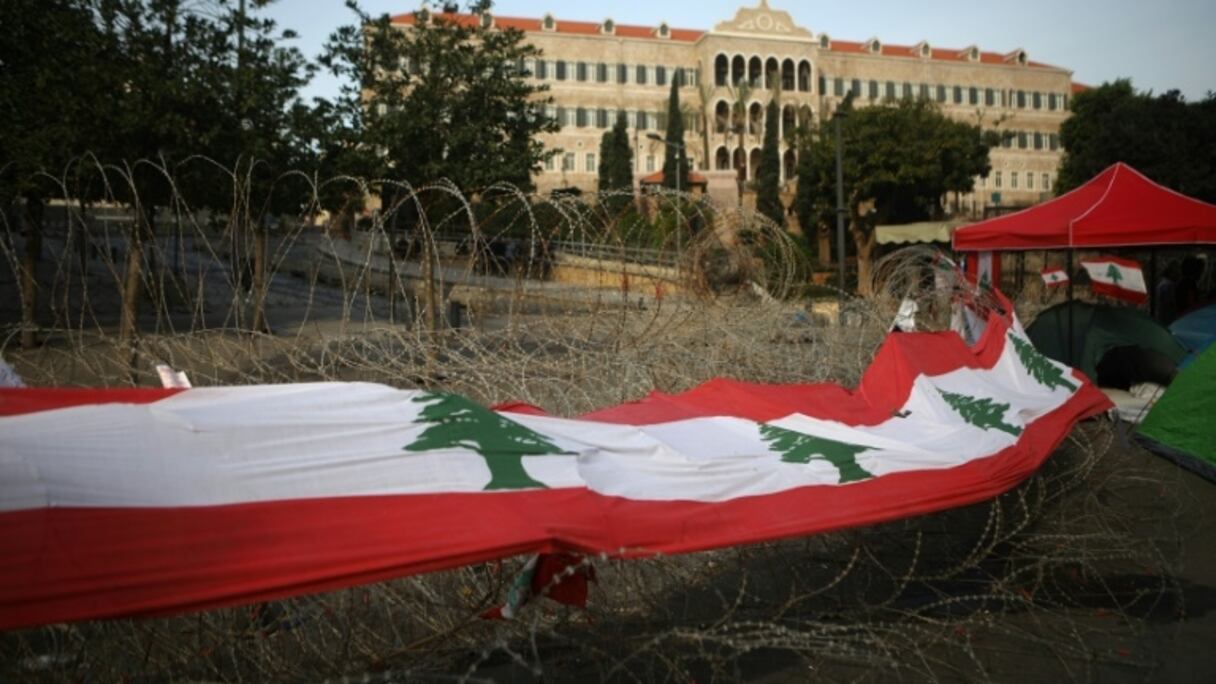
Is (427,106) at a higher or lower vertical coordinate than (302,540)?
higher

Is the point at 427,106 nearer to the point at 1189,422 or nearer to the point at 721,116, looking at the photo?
the point at 1189,422

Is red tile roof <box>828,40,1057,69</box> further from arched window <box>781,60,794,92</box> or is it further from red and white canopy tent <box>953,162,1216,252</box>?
red and white canopy tent <box>953,162,1216,252</box>

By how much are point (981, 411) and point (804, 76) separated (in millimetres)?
65885

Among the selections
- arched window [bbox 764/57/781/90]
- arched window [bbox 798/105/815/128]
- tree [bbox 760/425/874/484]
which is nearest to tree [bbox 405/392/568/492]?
tree [bbox 760/425/874/484]

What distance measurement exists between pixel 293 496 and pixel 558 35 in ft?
209

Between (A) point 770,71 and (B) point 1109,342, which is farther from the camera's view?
(A) point 770,71

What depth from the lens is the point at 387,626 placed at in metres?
4.02

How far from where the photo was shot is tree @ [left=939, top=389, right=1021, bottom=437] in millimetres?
5027

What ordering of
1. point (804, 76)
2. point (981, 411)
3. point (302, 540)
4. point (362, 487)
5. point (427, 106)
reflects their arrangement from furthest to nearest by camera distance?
point (804, 76)
point (427, 106)
point (981, 411)
point (362, 487)
point (302, 540)

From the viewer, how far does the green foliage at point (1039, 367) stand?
6.38m

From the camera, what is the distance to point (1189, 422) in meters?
7.10

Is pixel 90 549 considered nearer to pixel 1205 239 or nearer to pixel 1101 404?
pixel 1101 404

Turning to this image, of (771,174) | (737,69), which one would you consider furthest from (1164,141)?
(737,69)

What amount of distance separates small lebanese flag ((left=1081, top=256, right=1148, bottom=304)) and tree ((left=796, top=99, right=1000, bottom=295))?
25857 mm
